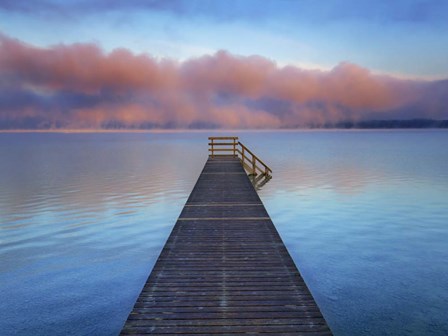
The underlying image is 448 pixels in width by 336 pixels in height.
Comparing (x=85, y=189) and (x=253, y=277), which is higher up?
(x=253, y=277)

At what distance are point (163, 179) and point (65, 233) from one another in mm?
23016

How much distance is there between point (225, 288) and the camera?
299 inches

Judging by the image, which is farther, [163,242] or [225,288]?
[163,242]

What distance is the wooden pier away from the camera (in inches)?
244

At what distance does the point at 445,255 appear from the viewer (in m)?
15.0

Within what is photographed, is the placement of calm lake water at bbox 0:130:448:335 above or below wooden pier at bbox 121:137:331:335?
below

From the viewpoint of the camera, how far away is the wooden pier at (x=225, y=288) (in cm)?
621

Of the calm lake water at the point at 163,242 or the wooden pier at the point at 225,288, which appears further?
the calm lake water at the point at 163,242

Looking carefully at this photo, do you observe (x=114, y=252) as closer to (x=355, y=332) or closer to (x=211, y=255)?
(x=211, y=255)

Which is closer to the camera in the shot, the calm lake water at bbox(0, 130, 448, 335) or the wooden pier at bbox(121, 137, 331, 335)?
the wooden pier at bbox(121, 137, 331, 335)

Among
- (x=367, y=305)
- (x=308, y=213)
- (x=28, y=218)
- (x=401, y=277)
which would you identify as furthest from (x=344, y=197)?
(x=28, y=218)

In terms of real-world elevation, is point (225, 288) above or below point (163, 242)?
above

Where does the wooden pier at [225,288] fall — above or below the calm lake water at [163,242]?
above

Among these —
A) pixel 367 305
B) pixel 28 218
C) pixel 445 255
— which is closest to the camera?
pixel 367 305
